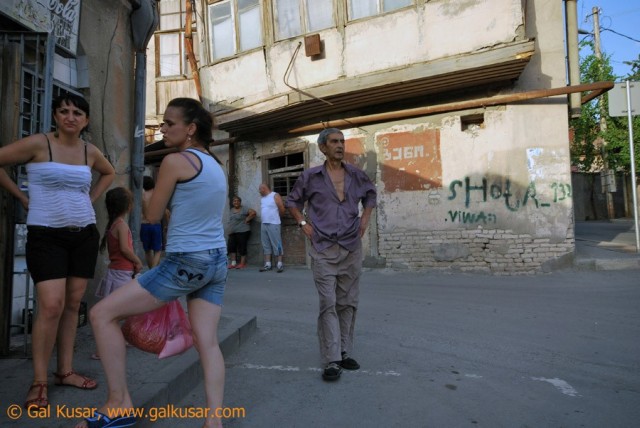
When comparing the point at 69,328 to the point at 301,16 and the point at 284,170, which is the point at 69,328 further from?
the point at 301,16

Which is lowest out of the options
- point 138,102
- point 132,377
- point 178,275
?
point 132,377

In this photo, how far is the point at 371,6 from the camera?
32.3 feet

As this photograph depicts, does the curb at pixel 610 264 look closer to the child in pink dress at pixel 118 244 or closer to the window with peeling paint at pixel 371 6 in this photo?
the window with peeling paint at pixel 371 6

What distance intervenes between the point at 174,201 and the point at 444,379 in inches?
93.2

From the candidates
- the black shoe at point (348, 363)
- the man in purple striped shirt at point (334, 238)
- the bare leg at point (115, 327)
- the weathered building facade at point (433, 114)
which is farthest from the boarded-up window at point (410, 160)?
the bare leg at point (115, 327)

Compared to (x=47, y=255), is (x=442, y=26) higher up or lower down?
higher up

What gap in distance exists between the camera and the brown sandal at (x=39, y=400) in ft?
8.59

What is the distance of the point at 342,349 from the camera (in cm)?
382

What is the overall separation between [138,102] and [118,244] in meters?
2.30

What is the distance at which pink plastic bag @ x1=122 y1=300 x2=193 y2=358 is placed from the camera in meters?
2.49

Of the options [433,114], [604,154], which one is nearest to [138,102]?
[433,114]

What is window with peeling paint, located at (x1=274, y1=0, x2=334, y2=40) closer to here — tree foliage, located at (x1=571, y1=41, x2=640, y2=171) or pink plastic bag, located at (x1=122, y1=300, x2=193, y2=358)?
pink plastic bag, located at (x1=122, y1=300, x2=193, y2=358)

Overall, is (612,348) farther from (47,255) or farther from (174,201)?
(47,255)

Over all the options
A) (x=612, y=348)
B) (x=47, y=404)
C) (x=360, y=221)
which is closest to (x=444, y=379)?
(x=360, y=221)
